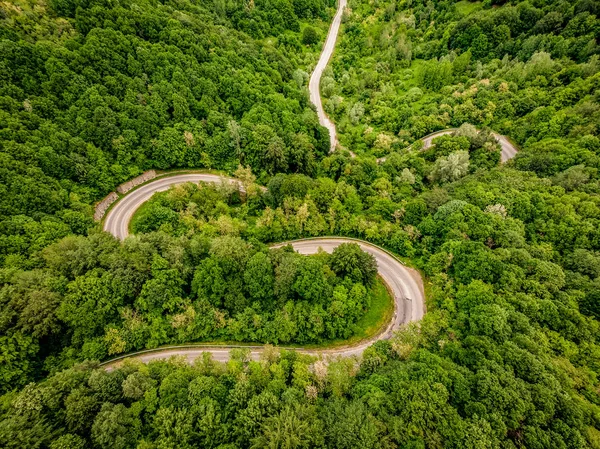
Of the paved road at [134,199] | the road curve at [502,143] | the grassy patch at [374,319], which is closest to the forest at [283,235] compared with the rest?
the grassy patch at [374,319]

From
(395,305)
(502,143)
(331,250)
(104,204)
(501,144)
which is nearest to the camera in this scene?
(395,305)

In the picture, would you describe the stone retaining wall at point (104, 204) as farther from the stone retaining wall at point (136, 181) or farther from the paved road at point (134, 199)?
the stone retaining wall at point (136, 181)

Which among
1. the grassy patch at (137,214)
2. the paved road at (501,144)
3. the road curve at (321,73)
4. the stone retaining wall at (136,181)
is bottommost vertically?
the grassy patch at (137,214)

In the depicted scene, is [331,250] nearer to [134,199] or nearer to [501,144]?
[134,199]

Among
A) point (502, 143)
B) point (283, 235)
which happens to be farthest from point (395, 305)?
point (502, 143)

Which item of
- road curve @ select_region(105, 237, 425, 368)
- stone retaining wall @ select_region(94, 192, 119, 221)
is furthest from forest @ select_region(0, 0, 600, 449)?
stone retaining wall @ select_region(94, 192, 119, 221)

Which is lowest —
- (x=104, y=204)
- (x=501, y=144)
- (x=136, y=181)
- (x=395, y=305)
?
(x=395, y=305)

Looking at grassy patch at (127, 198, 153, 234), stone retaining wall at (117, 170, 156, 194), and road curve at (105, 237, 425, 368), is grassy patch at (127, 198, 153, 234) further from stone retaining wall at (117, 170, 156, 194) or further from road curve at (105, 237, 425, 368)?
road curve at (105, 237, 425, 368)
